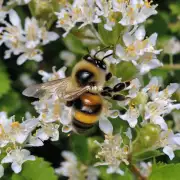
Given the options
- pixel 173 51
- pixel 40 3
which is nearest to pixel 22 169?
pixel 40 3

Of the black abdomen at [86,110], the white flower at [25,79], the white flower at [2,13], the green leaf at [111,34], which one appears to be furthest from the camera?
the white flower at [25,79]

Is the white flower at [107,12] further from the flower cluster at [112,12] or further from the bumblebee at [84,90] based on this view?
the bumblebee at [84,90]

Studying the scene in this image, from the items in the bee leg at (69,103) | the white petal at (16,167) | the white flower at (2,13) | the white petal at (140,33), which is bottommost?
the white petal at (16,167)

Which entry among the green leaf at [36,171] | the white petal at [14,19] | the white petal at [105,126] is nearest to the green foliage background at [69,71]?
the green leaf at [36,171]

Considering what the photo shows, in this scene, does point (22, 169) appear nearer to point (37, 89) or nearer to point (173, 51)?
point (37, 89)

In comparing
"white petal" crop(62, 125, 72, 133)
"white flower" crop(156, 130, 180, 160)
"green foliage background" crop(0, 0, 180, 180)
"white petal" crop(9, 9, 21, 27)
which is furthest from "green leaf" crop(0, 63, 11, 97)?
"white flower" crop(156, 130, 180, 160)

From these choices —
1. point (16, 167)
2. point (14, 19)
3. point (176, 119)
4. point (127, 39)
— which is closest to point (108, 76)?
point (127, 39)

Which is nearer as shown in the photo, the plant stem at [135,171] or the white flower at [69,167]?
the plant stem at [135,171]
